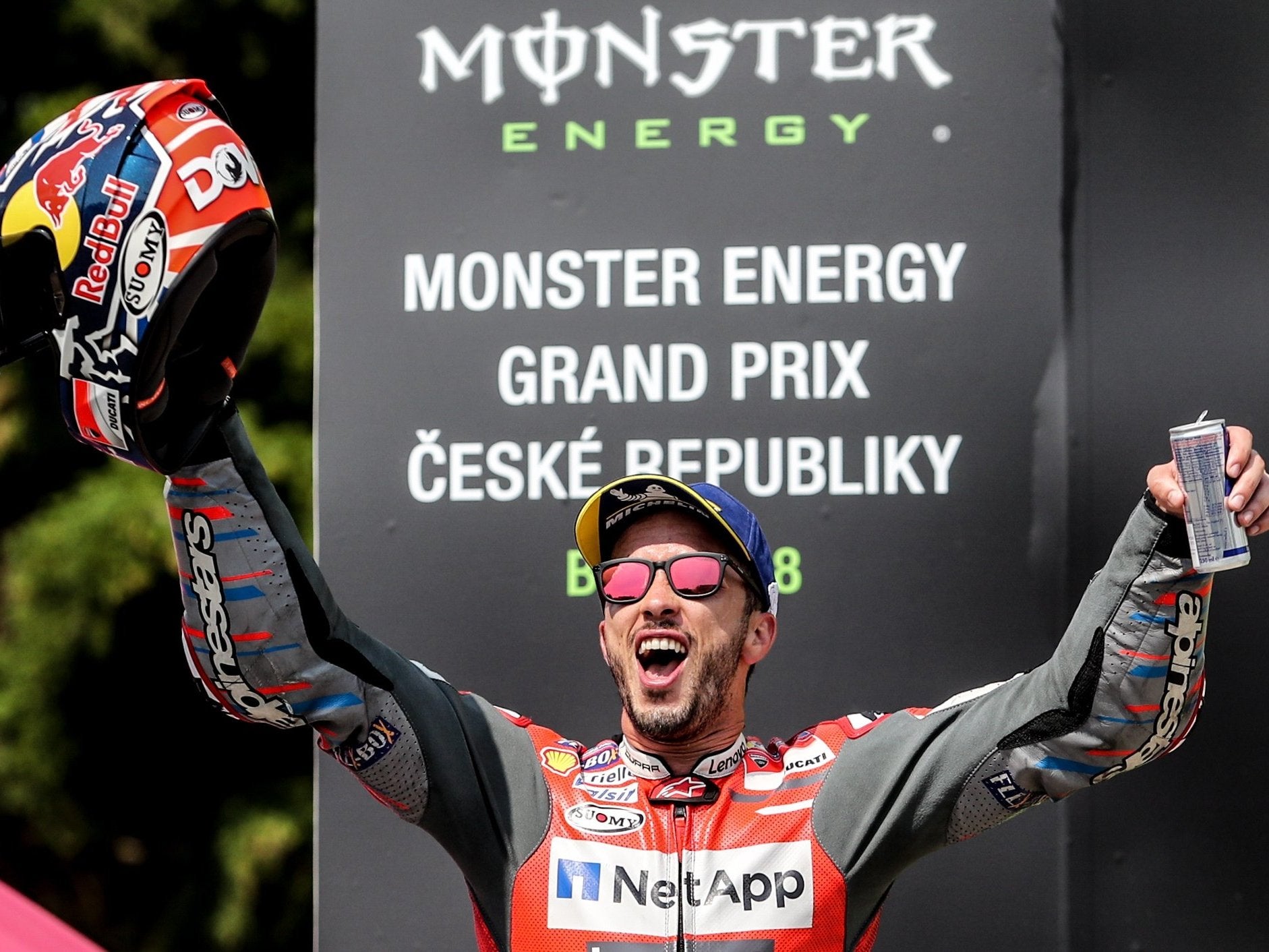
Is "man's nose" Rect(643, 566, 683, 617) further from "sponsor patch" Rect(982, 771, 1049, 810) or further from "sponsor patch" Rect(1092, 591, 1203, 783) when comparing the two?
"sponsor patch" Rect(1092, 591, 1203, 783)

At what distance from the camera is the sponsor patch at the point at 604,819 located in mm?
2246

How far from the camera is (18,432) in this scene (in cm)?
550

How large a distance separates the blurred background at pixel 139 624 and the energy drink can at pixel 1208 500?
3692 mm

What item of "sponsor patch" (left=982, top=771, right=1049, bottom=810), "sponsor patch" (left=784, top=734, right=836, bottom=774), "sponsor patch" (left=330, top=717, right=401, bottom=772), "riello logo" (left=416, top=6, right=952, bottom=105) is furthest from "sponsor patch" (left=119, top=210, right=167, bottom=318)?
"riello logo" (left=416, top=6, right=952, bottom=105)

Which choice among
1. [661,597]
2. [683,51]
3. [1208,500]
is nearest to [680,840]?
[661,597]

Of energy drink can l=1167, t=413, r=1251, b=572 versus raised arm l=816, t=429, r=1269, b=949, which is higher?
energy drink can l=1167, t=413, r=1251, b=572

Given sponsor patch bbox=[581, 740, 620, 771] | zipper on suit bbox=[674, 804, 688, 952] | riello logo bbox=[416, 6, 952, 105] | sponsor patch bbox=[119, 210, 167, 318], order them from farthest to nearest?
riello logo bbox=[416, 6, 952, 105], sponsor patch bbox=[581, 740, 620, 771], zipper on suit bbox=[674, 804, 688, 952], sponsor patch bbox=[119, 210, 167, 318]

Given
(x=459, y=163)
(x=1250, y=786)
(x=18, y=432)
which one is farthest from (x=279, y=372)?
(x=1250, y=786)

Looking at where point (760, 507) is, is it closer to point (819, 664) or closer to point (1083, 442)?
point (819, 664)

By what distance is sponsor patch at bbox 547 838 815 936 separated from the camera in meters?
2.16

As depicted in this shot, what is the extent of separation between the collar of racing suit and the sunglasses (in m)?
0.23

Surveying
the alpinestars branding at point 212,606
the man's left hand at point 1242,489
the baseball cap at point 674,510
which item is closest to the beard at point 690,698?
the baseball cap at point 674,510

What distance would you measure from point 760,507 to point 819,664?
0.31 m

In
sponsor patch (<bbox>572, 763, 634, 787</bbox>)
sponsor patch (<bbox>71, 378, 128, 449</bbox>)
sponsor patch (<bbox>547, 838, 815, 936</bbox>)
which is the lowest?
sponsor patch (<bbox>547, 838, 815, 936</bbox>)
